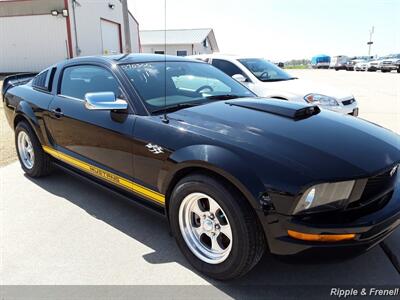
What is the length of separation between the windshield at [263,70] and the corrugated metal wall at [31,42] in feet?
54.7

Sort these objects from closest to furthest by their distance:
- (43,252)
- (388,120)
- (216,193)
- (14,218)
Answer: (216,193)
(43,252)
(14,218)
(388,120)

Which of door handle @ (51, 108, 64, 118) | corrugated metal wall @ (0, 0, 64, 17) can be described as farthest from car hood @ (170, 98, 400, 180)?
corrugated metal wall @ (0, 0, 64, 17)

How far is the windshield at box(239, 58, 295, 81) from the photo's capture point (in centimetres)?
740

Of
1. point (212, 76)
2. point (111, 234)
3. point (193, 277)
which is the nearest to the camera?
point (193, 277)

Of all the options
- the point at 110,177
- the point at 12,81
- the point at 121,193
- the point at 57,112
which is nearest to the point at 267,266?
the point at 121,193

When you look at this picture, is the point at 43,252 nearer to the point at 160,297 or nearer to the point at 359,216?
the point at 160,297

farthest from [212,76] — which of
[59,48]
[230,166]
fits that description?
[59,48]

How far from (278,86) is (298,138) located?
461 cm

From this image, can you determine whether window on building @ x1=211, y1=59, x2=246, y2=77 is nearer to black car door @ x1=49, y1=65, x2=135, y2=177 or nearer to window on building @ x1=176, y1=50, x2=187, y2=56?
black car door @ x1=49, y1=65, x2=135, y2=177

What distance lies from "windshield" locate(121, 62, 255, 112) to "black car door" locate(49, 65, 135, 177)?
0.20m

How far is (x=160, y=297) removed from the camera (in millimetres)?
2422

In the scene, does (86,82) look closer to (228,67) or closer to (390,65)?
(228,67)

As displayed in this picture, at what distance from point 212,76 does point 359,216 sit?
2.19 metres

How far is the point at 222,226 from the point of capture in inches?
97.8
